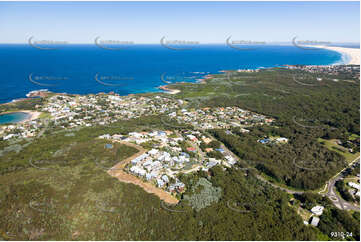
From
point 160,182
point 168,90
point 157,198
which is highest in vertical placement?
point 160,182

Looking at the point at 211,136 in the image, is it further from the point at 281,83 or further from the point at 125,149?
the point at 281,83

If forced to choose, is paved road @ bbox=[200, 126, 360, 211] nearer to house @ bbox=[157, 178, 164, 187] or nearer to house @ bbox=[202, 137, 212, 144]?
house @ bbox=[202, 137, 212, 144]

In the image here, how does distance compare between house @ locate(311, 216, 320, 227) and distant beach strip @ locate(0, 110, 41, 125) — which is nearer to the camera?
house @ locate(311, 216, 320, 227)

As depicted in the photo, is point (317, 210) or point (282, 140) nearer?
point (317, 210)

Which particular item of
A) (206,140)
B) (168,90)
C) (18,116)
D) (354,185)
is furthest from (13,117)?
(354,185)

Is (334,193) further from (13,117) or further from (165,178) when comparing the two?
(13,117)

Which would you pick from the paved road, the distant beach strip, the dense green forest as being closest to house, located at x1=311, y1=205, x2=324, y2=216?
the dense green forest

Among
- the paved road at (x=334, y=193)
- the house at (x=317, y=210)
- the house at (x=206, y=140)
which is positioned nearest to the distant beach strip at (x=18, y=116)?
the house at (x=206, y=140)

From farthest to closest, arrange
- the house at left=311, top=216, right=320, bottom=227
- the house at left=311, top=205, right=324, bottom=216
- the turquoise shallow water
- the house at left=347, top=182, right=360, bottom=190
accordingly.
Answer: the turquoise shallow water → the house at left=347, top=182, right=360, bottom=190 → the house at left=311, top=205, right=324, bottom=216 → the house at left=311, top=216, right=320, bottom=227
